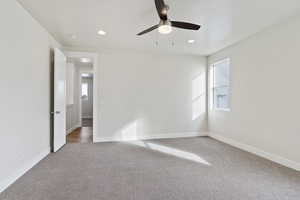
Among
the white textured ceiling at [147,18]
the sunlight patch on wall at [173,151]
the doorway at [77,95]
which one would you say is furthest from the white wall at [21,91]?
the sunlight patch on wall at [173,151]

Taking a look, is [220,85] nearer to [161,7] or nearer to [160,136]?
[160,136]

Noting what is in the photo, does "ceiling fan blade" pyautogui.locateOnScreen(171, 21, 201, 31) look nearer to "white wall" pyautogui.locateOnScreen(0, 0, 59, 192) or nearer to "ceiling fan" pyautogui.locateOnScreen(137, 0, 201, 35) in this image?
"ceiling fan" pyautogui.locateOnScreen(137, 0, 201, 35)

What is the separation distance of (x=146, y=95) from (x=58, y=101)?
2282 mm

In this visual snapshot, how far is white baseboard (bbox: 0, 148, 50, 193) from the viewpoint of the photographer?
85.4 inches

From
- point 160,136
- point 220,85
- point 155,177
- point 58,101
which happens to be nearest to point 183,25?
point 155,177

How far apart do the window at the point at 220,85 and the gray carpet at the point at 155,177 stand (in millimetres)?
1471

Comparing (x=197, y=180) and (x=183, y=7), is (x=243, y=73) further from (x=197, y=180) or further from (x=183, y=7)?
(x=197, y=180)

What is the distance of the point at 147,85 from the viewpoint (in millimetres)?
4883

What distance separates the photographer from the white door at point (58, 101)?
3.53 metres

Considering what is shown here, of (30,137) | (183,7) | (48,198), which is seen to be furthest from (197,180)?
(30,137)

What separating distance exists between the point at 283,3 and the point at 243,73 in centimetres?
170

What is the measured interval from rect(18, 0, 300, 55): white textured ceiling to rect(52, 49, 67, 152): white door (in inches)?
23.1

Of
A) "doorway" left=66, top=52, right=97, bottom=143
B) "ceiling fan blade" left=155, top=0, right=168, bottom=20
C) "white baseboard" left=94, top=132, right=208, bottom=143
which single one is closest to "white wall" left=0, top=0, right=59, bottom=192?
"doorway" left=66, top=52, right=97, bottom=143

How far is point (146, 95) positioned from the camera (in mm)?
4891
